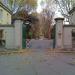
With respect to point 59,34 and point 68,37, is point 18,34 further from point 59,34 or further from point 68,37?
point 68,37

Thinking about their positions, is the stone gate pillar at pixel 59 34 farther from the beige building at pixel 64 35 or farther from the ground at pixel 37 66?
the ground at pixel 37 66

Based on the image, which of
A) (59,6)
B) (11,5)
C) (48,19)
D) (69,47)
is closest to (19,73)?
(69,47)

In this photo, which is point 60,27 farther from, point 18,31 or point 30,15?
point 30,15

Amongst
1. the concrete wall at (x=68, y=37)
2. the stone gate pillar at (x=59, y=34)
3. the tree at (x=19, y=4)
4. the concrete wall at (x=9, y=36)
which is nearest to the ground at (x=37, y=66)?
the stone gate pillar at (x=59, y=34)

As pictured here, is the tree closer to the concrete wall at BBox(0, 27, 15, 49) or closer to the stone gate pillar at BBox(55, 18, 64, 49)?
the concrete wall at BBox(0, 27, 15, 49)

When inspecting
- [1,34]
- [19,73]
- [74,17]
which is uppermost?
[74,17]

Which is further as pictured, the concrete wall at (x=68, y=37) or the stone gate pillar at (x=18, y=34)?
the stone gate pillar at (x=18, y=34)

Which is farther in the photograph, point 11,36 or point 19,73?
point 11,36

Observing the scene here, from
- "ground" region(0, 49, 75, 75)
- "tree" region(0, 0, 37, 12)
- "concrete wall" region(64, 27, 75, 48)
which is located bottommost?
"ground" region(0, 49, 75, 75)

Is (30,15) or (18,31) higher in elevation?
(30,15)

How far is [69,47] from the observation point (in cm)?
2919

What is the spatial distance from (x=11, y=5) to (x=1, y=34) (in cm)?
3810

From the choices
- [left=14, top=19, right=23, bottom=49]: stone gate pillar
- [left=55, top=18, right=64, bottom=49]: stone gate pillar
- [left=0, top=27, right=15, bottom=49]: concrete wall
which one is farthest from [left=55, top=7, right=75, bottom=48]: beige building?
[left=0, top=27, right=15, bottom=49]: concrete wall

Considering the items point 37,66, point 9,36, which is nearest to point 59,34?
point 9,36
